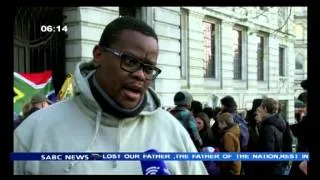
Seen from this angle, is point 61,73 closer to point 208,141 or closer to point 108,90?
point 108,90

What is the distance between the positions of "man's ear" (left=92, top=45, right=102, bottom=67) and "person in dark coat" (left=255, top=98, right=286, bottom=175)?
1.16 metres

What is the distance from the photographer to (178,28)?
11.6ft

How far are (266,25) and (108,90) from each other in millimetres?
1256

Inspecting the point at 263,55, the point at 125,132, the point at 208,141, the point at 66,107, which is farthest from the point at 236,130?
the point at 66,107

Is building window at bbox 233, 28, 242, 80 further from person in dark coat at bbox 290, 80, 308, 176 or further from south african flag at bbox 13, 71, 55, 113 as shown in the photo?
south african flag at bbox 13, 71, 55, 113

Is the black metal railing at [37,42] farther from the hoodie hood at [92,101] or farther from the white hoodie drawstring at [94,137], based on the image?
the white hoodie drawstring at [94,137]

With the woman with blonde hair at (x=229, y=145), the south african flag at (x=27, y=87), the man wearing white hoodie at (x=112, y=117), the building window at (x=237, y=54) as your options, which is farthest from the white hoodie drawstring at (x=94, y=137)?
the building window at (x=237, y=54)

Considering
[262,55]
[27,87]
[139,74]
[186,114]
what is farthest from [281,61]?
[27,87]

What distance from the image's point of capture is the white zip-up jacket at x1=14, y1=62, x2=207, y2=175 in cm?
298

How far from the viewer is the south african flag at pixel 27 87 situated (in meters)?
3.31

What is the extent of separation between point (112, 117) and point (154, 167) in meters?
0.45

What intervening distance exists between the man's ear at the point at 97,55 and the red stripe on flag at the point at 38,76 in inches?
17.4

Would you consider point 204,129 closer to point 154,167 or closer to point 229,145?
point 229,145

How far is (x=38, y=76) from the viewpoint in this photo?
339cm
